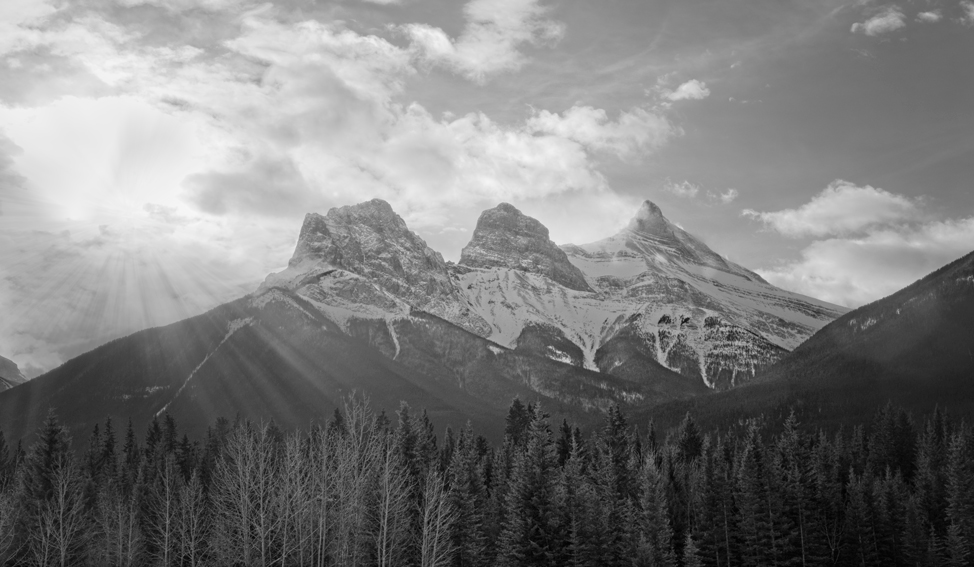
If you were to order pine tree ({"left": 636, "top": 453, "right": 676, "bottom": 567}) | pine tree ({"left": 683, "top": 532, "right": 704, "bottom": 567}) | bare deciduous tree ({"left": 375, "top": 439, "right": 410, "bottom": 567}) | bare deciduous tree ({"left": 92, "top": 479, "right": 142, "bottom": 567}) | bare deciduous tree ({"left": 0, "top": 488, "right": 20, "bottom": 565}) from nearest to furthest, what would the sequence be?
bare deciduous tree ({"left": 375, "top": 439, "right": 410, "bottom": 567}), bare deciduous tree ({"left": 0, "top": 488, "right": 20, "bottom": 565}), pine tree ({"left": 636, "top": 453, "right": 676, "bottom": 567}), pine tree ({"left": 683, "top": 532, "right": 704, "bottom": 567}), bare deciduous tree ({"left": 92, "top": 479, "right": 142, "bottom": 567})

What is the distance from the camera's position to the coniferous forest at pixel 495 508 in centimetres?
6288

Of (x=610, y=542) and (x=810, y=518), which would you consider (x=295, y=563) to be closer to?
(x=610, y=542)

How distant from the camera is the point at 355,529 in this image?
62219 millimetres

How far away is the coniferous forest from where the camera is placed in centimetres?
6288

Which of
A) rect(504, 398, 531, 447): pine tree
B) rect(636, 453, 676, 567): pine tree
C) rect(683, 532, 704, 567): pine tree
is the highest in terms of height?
rect(504, 398, 531, 447): pine tree

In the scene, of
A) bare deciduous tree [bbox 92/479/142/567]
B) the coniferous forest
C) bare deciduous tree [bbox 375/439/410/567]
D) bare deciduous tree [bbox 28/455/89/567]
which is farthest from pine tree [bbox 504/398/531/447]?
bare deciduous tree [bbox 28/455/89/567]

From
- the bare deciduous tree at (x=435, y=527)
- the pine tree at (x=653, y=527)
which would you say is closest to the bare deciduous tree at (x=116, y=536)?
the bare deciduous tree at (x=435, y=527)

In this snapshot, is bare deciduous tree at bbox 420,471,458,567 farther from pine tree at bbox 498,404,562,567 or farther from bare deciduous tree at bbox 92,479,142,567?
bare deciduous tree at bbox 92,479,142,567

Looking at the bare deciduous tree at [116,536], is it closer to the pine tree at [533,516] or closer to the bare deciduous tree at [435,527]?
the bare deciduous tree at [435,527]

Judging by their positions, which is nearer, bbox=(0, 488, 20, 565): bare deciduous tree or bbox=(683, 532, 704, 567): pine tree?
bbox=(0, 488, 20, 565): bare deciduous tree

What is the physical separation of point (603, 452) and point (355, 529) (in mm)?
36100

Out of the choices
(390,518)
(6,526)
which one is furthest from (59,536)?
(390,518)

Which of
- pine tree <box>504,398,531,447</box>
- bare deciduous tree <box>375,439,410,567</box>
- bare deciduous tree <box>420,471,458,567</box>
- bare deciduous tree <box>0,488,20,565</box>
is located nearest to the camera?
bare deciduous tree <box>420,471,458,567</box>

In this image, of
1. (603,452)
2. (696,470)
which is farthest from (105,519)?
(696,470)
